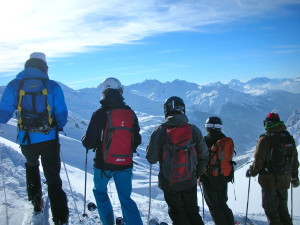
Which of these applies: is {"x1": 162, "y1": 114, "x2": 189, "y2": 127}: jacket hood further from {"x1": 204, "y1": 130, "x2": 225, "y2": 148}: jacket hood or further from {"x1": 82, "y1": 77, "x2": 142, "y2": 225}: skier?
{"x1": 204, "y1": 130, "x2": 225, "y2": 148}: jacket hood

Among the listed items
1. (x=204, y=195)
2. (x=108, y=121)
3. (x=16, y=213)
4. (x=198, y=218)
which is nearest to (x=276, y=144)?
(x=204, y=195)

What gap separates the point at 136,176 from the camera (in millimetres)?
109812

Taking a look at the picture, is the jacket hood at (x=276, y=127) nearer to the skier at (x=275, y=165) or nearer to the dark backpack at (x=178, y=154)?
the skier at (x=275, y=165)

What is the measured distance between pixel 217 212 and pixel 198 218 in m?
1.23

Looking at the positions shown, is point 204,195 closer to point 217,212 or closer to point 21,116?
point 217,212

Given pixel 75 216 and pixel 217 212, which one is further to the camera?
pixel 75 216

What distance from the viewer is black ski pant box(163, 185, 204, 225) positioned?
A: 18.2ft

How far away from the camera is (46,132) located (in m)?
5.58

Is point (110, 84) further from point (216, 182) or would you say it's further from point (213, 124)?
point (216, 182)

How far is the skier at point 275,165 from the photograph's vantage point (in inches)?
275

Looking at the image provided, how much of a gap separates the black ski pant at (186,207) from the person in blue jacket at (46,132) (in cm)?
221

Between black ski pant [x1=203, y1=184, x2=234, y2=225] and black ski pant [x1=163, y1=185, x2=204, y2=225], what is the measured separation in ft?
3.79

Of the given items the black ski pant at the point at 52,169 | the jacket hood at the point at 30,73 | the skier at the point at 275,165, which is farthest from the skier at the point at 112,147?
the skier at the point at 275,165

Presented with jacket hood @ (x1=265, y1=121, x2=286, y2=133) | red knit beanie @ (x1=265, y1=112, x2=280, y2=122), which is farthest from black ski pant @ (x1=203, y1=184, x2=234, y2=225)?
red knit beanie @ (x1=265, y1=112, x2=280, y2=122)
